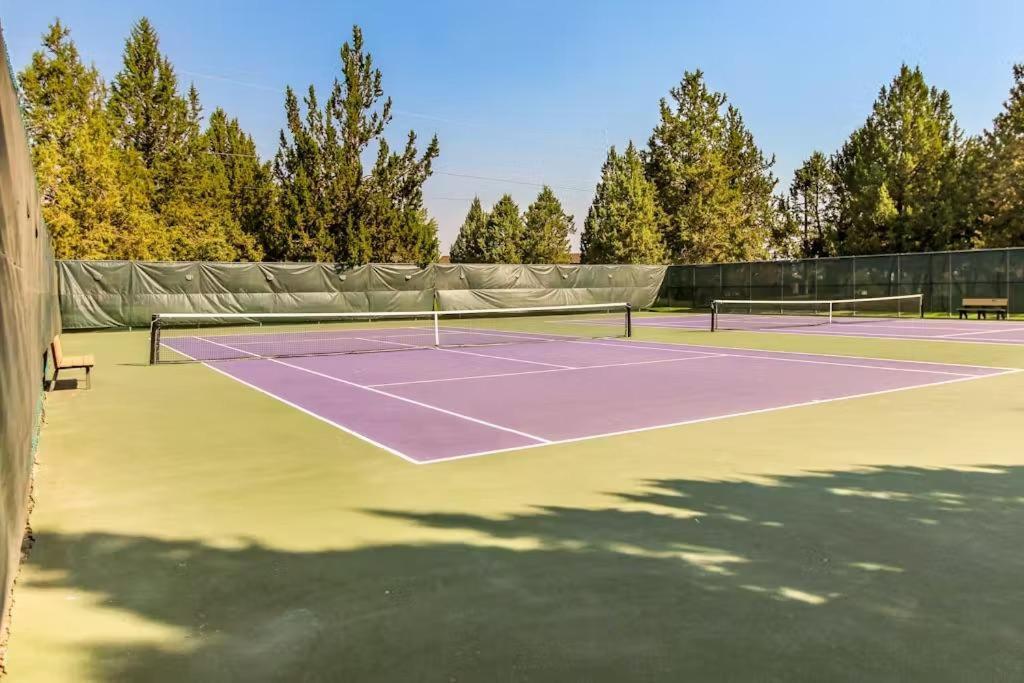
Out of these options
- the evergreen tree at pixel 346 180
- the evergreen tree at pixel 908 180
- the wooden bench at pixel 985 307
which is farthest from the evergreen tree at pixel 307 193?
the evergreen tree at pixel 908 180

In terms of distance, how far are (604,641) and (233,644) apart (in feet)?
4.36

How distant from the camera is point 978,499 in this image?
4410 mm

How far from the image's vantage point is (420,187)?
30.8 m

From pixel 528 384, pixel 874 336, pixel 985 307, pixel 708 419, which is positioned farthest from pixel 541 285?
pixel 708 419

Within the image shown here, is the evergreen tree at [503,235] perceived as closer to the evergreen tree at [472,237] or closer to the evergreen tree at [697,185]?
the evergreen tree at [472,237]

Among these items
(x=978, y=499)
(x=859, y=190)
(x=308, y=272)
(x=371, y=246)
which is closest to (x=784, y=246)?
(x=859, y=190)

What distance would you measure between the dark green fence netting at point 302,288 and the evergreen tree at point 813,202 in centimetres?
2630

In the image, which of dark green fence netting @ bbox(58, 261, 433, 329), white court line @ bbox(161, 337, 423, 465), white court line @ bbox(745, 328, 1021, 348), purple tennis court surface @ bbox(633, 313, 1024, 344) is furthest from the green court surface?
dark green fence netting @ bbox(58, 261, 433, 329)

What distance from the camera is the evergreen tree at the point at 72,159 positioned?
24422mm

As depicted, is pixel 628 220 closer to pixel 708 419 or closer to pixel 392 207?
pixel 392 207

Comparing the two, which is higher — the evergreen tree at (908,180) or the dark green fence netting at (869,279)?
the evergreen tree at (908,180)

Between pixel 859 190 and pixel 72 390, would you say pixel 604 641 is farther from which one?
pixel 859 190

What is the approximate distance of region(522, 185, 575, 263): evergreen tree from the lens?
52.8 metres

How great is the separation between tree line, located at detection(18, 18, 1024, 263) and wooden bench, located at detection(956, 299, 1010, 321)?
1566 cm
